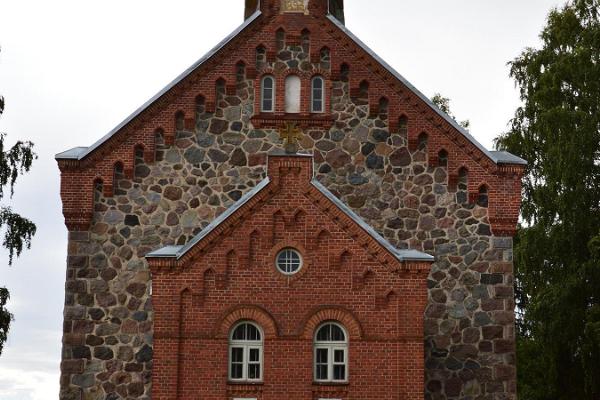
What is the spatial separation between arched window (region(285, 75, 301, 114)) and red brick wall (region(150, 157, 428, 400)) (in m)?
3.77

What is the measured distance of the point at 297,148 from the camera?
23.0m

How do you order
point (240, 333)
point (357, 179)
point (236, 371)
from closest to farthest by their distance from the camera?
point (236, 371) < point (240, 333) < point (357, 179)

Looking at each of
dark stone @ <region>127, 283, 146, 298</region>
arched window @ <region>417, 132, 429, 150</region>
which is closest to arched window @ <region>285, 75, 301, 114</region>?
arched window @ <region>417, 132, 429, 150</region>

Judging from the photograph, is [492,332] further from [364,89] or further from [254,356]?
[364,89]

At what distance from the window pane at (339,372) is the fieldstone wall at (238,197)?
2.93 meters

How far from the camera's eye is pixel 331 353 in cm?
1956

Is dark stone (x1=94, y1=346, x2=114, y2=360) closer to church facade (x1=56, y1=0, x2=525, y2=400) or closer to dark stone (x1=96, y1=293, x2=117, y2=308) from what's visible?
church facade (x1=56, y1=0, x2=525, y2=400)

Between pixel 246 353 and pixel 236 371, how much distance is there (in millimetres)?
390

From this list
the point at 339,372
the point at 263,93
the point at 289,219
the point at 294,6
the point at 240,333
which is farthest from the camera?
the point at 294,6

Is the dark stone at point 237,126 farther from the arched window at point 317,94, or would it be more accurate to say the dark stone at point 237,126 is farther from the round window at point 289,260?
the round window at point 289,260

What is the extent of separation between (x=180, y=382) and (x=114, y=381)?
2894 mm

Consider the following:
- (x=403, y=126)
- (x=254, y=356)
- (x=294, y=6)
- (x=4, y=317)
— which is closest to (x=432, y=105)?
(x=403, y=126)

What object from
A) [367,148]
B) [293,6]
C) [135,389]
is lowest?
[135,389]

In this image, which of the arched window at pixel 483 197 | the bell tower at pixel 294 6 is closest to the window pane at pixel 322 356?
the arched window at pixel 483 197
